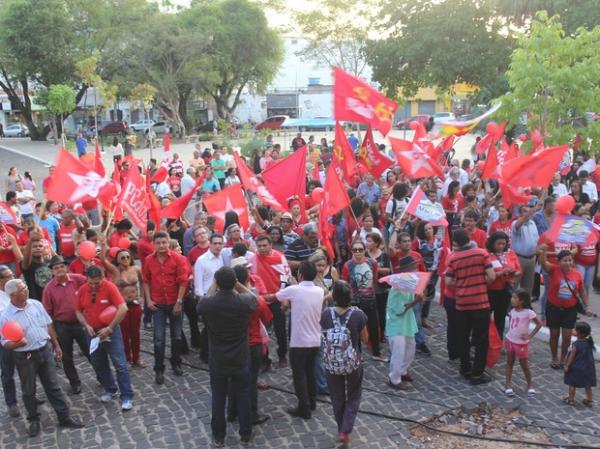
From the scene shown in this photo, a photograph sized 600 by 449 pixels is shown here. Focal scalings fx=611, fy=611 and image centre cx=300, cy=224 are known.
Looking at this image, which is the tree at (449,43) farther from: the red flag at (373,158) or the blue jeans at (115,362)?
the blue jeans at (115,362)

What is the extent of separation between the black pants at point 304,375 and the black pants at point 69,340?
2272 millimetres

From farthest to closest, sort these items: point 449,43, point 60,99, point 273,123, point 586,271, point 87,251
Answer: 1. point 273,123
2. point 60,99
3. point 449,43
4. point 586,271
5. point 87,251

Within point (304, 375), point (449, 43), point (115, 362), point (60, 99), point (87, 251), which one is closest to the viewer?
point (304, 375)

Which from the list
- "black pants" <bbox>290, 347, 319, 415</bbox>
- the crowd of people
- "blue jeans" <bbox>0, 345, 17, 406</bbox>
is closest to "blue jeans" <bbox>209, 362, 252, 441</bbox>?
the crowd of people

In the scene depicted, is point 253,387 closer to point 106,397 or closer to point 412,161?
point 106,397

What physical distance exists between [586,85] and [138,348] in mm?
9684

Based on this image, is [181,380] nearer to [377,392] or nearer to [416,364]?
[377,392]

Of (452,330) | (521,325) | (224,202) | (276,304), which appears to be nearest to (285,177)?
(224,202)

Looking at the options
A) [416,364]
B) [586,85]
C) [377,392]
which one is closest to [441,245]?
[416,364]

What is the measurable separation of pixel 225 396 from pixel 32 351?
5.99ft

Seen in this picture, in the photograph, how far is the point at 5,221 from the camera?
28.7 ft

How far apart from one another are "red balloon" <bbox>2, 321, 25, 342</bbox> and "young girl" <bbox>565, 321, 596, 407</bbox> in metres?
5.17

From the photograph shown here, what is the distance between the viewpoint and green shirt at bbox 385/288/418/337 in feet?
20.9

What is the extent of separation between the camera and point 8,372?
19.0 feet
